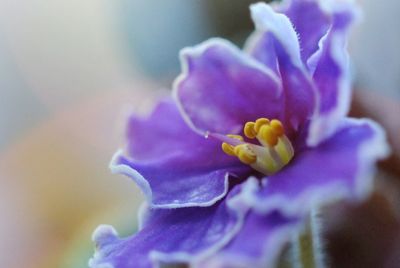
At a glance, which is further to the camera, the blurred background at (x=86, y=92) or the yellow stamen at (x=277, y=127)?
the blurred background at (x=86, y=92)

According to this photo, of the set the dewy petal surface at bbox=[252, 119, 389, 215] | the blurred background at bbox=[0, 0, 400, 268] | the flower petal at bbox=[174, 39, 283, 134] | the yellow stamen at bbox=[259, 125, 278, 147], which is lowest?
the blurred background at bbox=[0, 0, 400, 268]

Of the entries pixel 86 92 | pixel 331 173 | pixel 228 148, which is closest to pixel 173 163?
pixel 228 148

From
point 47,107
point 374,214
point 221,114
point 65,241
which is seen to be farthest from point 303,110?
point 47,107

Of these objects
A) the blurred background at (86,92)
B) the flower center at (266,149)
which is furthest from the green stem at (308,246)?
Answer: the blurred background at (86,92)

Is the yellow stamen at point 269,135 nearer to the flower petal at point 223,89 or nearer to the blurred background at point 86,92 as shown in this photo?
the flower petal at point 223,89

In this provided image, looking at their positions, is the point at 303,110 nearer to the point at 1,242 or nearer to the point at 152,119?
the point at 152,119

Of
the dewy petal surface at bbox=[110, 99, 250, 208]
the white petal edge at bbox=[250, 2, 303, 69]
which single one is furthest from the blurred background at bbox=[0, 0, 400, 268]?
the white petal edge at bbox=[250, 2, 303, 69]

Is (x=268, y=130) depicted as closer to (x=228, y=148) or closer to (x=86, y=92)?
(x=228, y=148)

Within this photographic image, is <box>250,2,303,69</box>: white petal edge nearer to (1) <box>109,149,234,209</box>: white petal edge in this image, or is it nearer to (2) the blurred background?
(1) <box>109,149,234,209</box>: white petal edge
